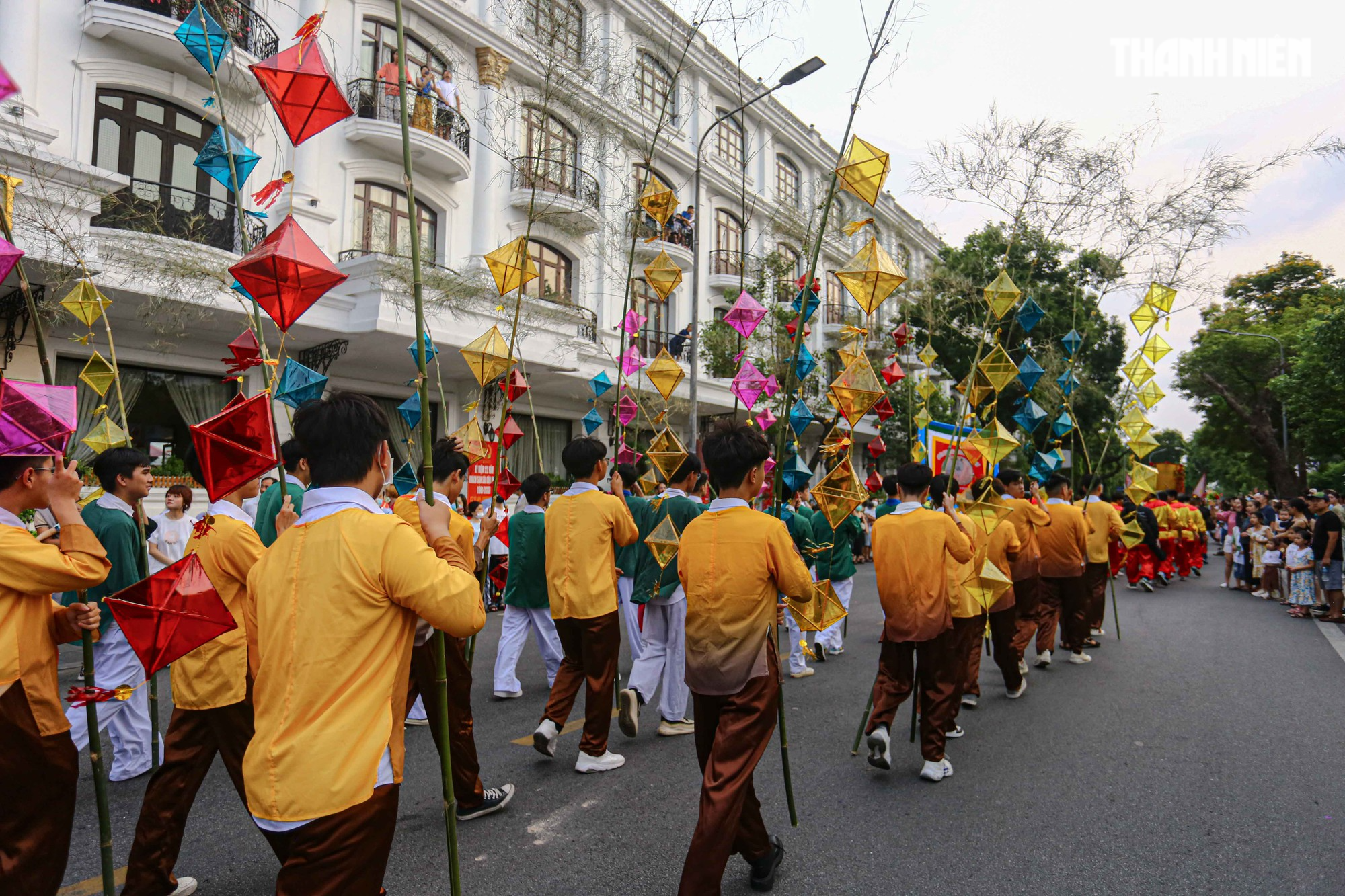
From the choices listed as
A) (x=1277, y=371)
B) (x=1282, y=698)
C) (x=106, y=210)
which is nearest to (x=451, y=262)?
(x=106, y=210)

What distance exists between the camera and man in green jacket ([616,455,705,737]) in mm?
5348

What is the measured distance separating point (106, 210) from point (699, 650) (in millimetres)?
11287

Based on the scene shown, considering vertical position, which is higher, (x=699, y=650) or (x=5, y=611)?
(x=5, y=611)

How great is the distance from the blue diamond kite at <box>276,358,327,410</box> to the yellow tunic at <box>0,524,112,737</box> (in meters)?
1.54

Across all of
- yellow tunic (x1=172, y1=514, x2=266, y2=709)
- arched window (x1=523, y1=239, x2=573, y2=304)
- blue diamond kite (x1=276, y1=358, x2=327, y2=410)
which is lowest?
yellow tunic (x1=172, y1=514, x2=266, y2=709)

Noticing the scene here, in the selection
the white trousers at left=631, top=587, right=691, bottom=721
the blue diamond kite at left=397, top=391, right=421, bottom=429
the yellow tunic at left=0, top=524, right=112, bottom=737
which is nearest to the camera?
the yellow tunic at left=0, top=524, right=112, bottom=737

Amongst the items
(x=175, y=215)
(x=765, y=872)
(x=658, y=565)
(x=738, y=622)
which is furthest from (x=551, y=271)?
(x=765, y=872)

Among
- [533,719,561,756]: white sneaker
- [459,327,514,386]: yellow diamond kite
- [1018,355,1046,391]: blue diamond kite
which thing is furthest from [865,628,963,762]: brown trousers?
[1018,355,1046,391]: blue diamond kite

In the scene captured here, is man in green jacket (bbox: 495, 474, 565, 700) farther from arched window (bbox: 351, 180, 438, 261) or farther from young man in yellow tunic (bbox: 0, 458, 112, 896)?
arched window (bbox: 351, 180, 438, 261)

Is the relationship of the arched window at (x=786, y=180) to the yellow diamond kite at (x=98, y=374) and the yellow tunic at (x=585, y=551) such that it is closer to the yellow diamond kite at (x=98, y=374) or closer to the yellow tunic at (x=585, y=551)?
the yellow tunic at (x=585, y=551)

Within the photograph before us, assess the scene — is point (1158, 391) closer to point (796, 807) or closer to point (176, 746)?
point (796, 807)

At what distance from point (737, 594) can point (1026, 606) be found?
15.2 feet

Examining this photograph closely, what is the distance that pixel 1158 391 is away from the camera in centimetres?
910

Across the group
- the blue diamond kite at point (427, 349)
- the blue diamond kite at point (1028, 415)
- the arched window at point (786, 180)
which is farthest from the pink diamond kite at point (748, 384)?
the arched window at point (786, 180)
